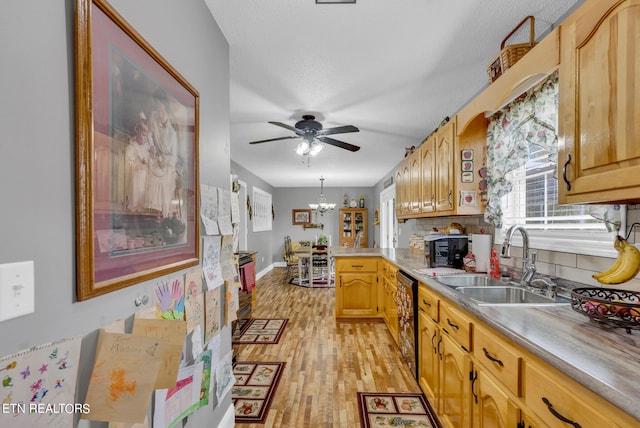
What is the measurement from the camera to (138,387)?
81 cm

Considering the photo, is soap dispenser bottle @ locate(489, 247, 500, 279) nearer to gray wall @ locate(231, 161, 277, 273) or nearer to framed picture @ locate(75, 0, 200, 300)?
framed picture @ locate(75, 0, 200, 300)

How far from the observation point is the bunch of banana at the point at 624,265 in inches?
45.1

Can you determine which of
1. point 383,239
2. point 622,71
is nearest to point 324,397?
point 622,71

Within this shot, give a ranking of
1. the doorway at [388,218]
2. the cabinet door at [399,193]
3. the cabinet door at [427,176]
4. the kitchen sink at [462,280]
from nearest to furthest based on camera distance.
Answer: the kitchen sink at [462,280] < the cabinet door at [427,176] < the cabinet door at [399,193] < the doorway at [388,218]

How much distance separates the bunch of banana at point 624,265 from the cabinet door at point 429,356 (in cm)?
93

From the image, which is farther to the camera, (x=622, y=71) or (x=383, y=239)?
(x=383, y=239)

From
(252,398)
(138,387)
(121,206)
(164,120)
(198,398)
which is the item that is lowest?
(252,398)

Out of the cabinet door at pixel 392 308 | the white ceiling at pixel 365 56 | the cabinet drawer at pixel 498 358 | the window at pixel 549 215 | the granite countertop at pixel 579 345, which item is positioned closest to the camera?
the granite countertop at pixel 579 345

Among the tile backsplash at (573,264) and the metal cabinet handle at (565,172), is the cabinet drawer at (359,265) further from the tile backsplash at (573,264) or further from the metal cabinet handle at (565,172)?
the metal cabinet handle at (565,172)

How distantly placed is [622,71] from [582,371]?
925 mm

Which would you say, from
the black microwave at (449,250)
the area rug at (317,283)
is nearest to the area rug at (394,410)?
the black microwave at (449,250)

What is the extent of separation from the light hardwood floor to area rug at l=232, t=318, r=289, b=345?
10 cm

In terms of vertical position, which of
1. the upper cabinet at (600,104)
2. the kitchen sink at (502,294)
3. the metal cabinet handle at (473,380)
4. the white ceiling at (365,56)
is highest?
the white ceiling at (365,56)

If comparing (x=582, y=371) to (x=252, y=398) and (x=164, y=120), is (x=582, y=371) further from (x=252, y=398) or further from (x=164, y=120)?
(x=252, y=398)
